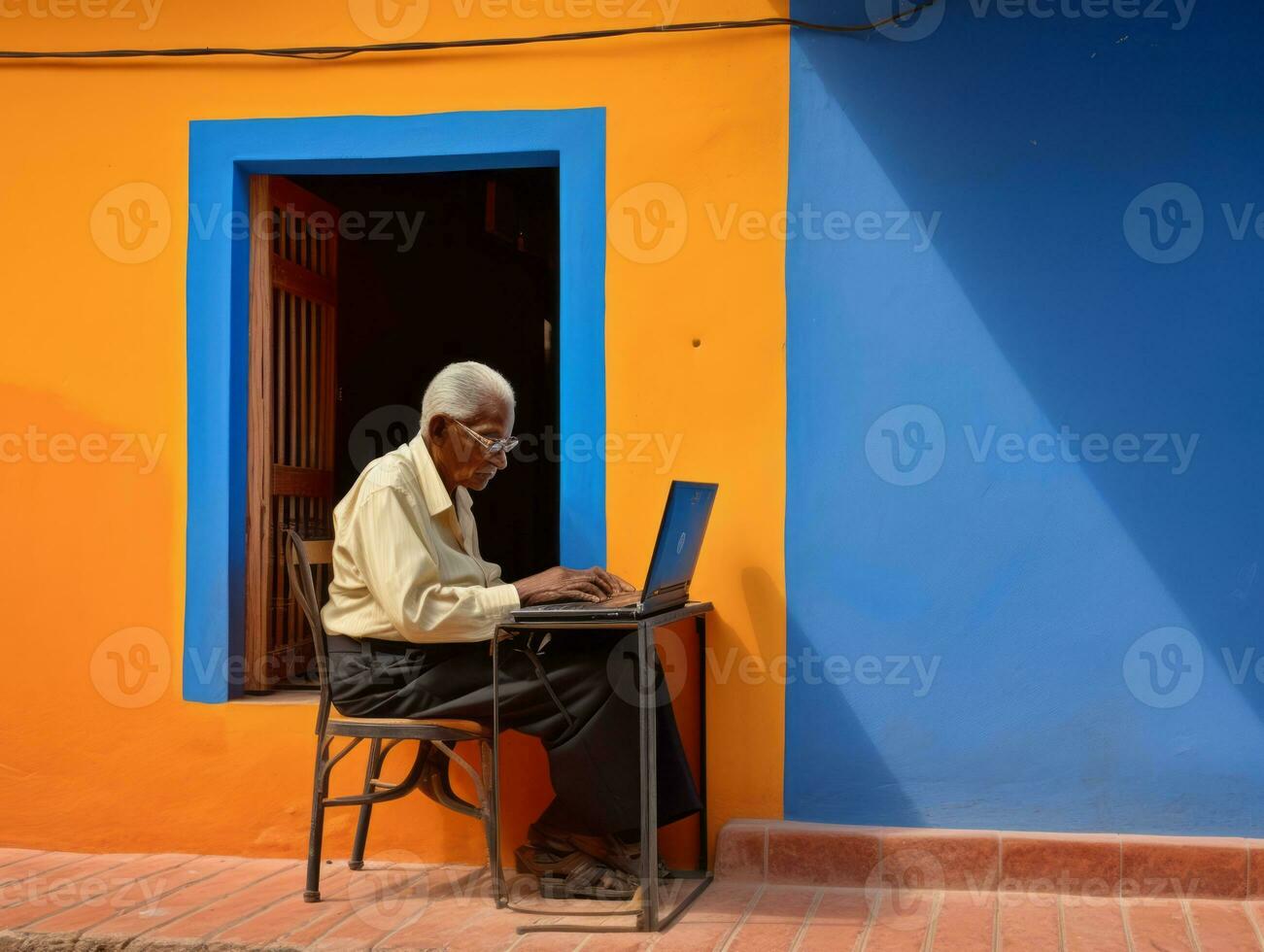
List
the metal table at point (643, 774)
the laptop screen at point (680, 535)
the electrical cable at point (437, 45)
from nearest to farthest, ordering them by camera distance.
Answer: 1. the laptop screen at point (680, 535)
2. the metal table at point (643, 774)
3. the electrical cable at point (437, 45)

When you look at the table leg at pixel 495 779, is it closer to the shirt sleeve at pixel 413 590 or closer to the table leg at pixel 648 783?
the shirt sleeve at pixel 413 590

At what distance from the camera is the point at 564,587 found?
12.2ft

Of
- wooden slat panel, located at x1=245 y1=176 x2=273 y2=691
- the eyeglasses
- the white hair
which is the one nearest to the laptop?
the eyeglasses

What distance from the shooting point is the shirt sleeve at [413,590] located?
368cm

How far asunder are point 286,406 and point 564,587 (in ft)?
5.88

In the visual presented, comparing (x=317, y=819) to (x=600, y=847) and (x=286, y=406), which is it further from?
(x=286, y=406)

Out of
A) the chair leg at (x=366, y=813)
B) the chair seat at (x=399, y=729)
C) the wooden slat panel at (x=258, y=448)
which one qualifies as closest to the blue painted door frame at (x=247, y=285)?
the wooden slat panel at (x=258, y=448)

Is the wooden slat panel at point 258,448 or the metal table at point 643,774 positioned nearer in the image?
the metal table at point 643,774

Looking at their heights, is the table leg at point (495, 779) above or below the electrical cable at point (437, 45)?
below

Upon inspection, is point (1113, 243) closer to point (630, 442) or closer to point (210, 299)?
point (630, 442)

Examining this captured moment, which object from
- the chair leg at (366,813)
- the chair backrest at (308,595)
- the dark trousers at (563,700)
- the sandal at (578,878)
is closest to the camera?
the dark trousers at (563,700)

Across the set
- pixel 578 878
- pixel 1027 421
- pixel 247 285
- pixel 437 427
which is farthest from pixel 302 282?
pixel 1027 421

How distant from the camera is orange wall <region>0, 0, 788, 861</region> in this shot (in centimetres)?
430

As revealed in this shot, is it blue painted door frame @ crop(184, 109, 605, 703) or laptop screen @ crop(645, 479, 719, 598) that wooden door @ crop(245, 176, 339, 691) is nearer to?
blue painted door frame @ crop(184, 109, 605, 703)
